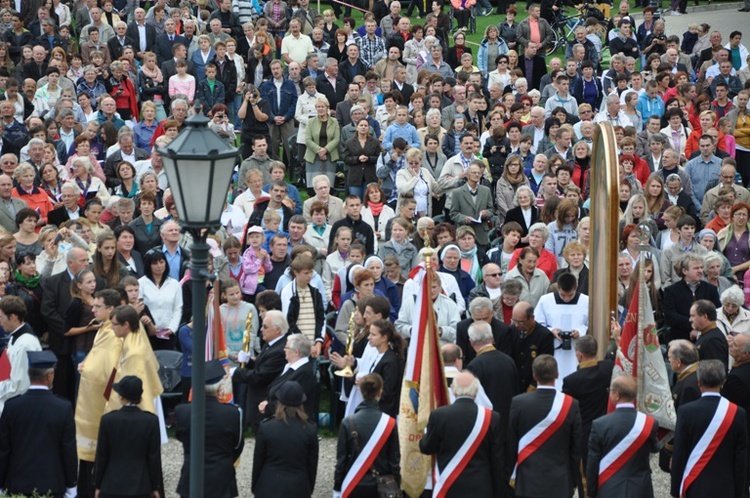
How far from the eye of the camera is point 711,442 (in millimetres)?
11039

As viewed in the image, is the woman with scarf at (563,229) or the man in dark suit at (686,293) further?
the woman with scarf at (563,229)

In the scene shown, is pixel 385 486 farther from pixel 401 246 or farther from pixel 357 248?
pixel 401 246

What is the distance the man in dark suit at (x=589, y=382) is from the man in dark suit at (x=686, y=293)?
121 inches

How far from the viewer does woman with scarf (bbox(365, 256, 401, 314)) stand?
14328 millimetres

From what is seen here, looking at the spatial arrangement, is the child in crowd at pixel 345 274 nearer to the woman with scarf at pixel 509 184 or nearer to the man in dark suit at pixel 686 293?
the man in dark suit at pixel 686 293

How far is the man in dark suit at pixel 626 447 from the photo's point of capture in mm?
10742

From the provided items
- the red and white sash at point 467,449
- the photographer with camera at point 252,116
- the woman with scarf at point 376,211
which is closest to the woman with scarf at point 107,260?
the woman with scarf at point 376,211

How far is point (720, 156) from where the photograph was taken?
20531 mm

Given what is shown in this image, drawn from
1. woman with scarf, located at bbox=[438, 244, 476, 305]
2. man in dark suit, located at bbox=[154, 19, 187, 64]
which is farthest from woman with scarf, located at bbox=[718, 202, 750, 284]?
man in dark suit, located at bbox=[154, 19, 187, 64]

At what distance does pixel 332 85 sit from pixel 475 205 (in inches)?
231

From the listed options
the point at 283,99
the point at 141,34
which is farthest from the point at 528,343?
the point at 141,34

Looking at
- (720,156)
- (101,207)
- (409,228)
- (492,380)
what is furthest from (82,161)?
(720,156)

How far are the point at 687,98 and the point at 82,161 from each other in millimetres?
10184

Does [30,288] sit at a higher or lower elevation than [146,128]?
lower
